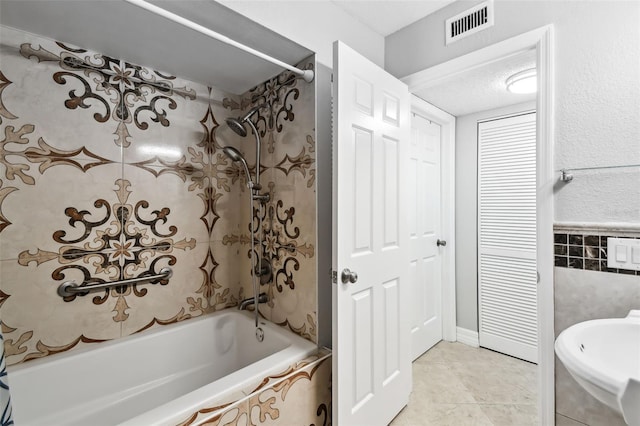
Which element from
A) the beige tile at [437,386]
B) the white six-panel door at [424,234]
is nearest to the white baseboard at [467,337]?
the white six-panel door at [424,234]

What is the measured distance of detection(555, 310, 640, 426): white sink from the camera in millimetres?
619

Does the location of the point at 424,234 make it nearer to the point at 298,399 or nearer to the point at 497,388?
the point at 497,388

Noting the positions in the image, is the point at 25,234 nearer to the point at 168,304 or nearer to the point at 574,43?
the point at 168,304

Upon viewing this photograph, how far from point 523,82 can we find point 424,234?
124 centimetres

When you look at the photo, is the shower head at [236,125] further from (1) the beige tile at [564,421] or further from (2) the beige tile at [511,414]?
(2) the beige tile at [511,414]

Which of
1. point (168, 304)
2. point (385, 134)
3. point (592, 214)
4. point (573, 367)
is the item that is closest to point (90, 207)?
point (168, 304)

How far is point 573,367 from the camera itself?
74 centimetres

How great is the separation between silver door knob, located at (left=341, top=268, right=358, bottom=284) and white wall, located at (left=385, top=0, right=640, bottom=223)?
946 mm

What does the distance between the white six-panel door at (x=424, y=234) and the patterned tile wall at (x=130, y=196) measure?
1.07 metres

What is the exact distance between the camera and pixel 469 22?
1.56 metres

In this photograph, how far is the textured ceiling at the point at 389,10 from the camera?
1.63 meters

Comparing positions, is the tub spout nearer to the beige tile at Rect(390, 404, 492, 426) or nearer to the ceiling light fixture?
the beige tile at Rect(390, 404, 492, 426)

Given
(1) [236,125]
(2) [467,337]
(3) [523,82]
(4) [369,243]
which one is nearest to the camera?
(4) [369,243]

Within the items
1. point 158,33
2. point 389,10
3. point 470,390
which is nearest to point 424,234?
point 470,390
